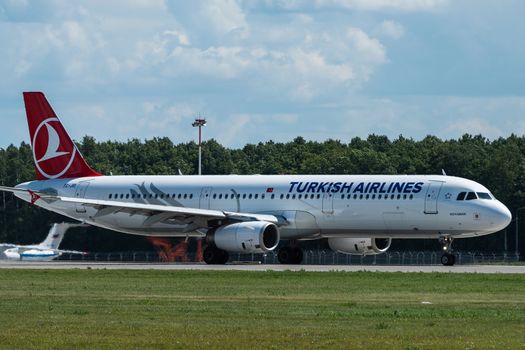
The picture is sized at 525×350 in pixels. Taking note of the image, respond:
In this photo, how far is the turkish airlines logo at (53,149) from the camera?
7281cm

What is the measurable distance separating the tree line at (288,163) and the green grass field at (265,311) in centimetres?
5501

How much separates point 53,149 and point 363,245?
18138 mm

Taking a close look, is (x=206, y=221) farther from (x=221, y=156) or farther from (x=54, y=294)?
(x=221, y=156)

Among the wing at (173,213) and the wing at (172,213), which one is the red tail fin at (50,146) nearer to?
the wing at (172,213)

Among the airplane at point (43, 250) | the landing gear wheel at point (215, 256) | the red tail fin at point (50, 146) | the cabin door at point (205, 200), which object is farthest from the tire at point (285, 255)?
the airplane at point (43, 250)

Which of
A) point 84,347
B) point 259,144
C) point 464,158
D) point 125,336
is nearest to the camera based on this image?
→ point 84,347

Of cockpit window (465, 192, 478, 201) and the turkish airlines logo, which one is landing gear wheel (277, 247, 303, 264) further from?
the turkish airlines logo

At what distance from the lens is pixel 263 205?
217 ft

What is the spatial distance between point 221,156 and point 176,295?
101604mm

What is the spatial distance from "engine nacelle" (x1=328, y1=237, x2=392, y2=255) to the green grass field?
51.9 feet

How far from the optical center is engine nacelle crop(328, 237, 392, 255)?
→ 66.9 metres

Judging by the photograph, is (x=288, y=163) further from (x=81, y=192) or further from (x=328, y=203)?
(x=328, y=203)

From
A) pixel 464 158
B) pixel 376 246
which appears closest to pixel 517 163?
pixel 464 158

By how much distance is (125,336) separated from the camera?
1073 inches
